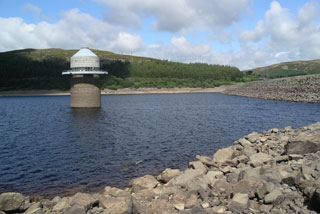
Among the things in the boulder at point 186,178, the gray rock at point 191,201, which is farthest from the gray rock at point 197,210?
the boulder at point 186,178

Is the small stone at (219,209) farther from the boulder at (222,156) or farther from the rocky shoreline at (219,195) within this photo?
the boulder at (222,156)

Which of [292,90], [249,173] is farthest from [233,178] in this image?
[292,90]

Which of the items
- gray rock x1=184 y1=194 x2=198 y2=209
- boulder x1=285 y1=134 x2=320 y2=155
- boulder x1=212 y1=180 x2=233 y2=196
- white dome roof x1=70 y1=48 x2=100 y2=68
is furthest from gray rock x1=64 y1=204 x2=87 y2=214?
white dome roof x1=70 y1=48 x2=100 y2=68

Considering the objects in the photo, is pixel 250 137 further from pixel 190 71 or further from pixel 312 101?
pixel 190 71

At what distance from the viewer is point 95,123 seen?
38438mm

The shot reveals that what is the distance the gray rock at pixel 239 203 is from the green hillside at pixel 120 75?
133523mm

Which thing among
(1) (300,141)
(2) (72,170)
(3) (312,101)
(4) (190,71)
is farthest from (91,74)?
(4) (190,71)

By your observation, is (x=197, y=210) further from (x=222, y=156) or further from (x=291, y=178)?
(x=222, y=156)

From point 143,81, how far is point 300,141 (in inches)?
5645

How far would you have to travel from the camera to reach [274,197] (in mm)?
9000

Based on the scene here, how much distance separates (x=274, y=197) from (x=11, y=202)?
898 centimetres

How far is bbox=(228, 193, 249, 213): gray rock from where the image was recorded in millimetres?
9055

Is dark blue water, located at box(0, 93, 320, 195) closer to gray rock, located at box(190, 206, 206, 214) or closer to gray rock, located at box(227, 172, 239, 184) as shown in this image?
gray rock, located at box(227, 172, 239, 184)

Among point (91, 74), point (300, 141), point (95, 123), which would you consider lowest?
point (95, 123)
